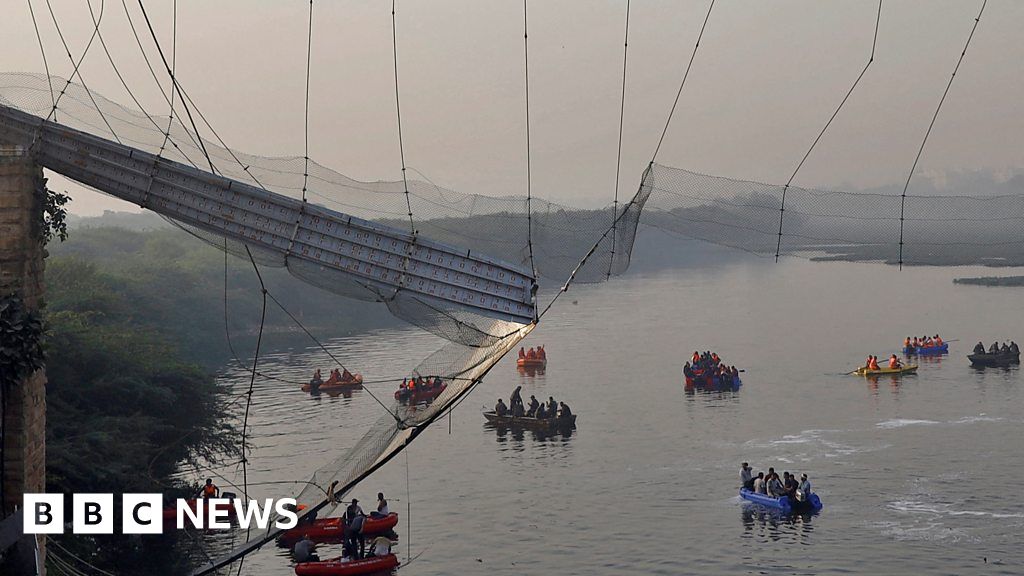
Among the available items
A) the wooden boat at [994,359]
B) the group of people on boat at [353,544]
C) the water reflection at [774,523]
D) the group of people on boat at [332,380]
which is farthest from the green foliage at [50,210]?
the wooden boat at [994,359]

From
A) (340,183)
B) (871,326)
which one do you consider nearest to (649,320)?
(871,326)

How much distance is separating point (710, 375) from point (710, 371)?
487mm

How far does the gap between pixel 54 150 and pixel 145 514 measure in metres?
18.4

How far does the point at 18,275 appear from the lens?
1986 centimetres

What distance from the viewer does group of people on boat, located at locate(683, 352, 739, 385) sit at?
65062 mm

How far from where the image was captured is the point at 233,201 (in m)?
20.4

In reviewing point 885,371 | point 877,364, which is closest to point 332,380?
point 877,364

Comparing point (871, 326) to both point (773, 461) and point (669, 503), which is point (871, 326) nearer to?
point (773, 461)

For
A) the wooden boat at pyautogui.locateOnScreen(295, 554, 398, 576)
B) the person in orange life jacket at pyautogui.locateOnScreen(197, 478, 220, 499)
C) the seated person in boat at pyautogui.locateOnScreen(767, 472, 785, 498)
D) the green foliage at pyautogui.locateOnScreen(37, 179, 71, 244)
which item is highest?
the green foliage at pyautogui.locateOnScreen(37, 179, 71, 244)

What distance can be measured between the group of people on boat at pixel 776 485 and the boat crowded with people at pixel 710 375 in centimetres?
2252

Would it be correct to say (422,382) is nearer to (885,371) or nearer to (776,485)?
(776,485)

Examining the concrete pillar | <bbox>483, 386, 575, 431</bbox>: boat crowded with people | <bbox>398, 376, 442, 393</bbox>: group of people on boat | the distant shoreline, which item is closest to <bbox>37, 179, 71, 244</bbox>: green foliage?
the concrete pillar

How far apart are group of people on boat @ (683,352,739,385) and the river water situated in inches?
45.4

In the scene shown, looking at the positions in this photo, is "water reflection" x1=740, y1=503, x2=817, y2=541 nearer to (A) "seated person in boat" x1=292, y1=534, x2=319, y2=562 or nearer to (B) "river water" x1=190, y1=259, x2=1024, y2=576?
(B) "river water" x1=190, y1=259, x2=1024, y2=576
